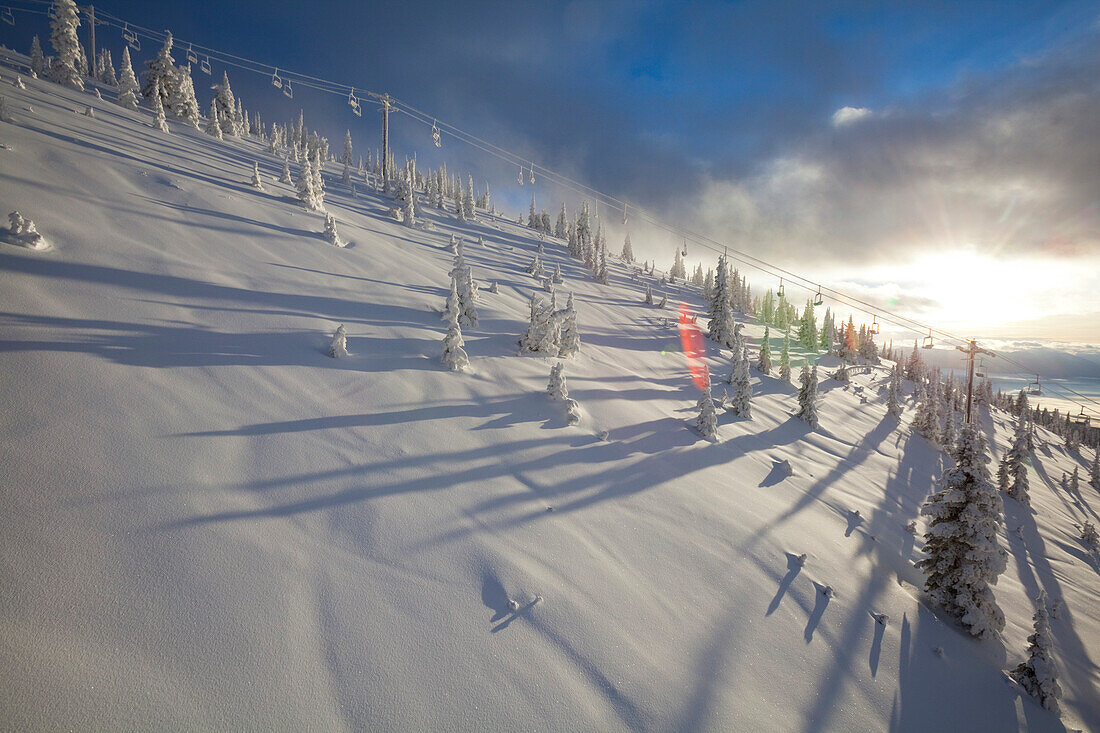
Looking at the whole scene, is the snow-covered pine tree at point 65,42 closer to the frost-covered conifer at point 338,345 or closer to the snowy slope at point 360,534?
the snowy slope at point 360,534

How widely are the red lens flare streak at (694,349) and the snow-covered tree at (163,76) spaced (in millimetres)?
66793

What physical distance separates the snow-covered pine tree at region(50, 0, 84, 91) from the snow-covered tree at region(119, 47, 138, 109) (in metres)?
3.67

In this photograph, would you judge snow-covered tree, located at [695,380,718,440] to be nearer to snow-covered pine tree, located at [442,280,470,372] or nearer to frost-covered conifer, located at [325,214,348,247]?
snow-covered pine tree, located at [442,280,470,372]

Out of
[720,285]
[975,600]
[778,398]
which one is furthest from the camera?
[720,285]

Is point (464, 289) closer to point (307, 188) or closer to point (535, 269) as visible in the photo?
point (307, 188)

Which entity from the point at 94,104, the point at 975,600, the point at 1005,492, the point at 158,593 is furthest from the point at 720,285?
the point at 94,104

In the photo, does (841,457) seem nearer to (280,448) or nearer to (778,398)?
(778,398)

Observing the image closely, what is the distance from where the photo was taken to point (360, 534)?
7750mm

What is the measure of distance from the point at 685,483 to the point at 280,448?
1315 centimetres

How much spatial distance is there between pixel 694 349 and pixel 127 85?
6639cm

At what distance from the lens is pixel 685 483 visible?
14.2 m

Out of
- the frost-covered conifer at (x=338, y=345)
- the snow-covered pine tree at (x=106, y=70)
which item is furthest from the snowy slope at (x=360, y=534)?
the snow-covered pine tree at (x=106, y=70)

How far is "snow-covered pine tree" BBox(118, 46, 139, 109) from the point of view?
36.6 metres

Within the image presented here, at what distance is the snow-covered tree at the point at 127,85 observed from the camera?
36562mm
